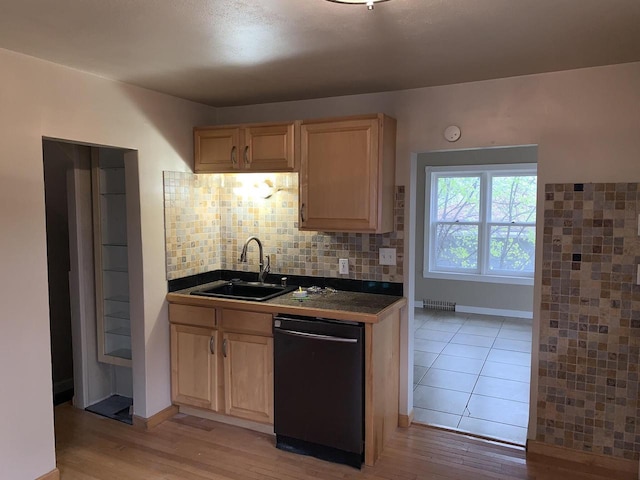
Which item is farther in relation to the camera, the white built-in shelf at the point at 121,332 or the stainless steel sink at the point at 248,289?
the white built-in shelf at the point at 121,332

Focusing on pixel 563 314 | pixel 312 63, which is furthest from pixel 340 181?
pixel 563 314

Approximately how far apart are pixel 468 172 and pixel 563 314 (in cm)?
401

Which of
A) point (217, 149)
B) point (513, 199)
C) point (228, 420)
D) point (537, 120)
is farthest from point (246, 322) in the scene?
point (513, 199)

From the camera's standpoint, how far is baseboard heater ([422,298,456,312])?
22.3 feet

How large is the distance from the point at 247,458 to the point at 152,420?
0.81 m

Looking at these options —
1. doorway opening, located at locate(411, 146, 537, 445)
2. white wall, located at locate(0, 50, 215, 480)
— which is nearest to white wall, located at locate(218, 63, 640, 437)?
white wall, located at locate(0, 50, 215, 480)

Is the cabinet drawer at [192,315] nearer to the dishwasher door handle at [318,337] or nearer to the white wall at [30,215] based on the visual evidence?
the dishwasher door handle at [318,337]

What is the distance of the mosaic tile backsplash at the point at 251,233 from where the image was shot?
339cm

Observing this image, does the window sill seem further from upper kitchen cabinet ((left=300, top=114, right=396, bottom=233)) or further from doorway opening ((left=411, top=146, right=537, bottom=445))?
upper kitchen cabinet ((left=300, top=114, right=396, bottom=233))

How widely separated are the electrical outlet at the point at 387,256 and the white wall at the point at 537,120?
0.09 m

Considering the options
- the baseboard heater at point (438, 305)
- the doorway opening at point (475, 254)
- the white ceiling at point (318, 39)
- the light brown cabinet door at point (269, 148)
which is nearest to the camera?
the white ceiling at point (318, 39)

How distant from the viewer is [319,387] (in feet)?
9.52

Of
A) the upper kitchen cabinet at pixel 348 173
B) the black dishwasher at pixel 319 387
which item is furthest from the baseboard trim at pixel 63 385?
the upper kitchen cabinet at pixel 348 173

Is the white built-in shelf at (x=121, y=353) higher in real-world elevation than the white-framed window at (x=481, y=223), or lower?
lower
